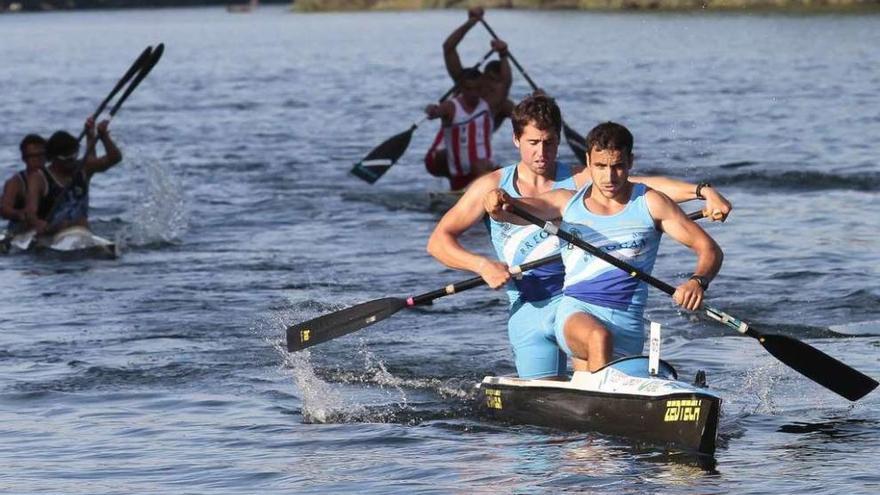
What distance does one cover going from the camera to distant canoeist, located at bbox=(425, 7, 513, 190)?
63.6 ft

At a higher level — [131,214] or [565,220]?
[565,220]

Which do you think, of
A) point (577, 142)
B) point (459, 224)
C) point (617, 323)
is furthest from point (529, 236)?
point (577, 142)

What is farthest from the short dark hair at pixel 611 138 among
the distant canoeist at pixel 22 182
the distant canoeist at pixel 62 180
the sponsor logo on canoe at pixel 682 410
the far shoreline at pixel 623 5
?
the far shoreline at pixel 623 5

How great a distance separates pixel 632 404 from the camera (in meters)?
9.38

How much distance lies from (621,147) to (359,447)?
8.20ft

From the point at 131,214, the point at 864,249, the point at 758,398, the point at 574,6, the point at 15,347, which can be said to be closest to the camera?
the point at 758,398

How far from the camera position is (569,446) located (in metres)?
9.74

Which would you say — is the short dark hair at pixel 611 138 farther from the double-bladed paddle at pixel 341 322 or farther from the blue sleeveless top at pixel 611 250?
the double-bladed paddle at pixel 341 322

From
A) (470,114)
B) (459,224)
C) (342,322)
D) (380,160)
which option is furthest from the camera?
(380,160)

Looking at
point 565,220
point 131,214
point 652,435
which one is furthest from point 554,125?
point 131,214

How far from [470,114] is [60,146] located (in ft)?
15.1

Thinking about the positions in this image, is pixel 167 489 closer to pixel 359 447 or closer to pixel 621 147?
pixel 359 447

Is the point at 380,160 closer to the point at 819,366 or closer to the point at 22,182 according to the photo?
the point at 22,182

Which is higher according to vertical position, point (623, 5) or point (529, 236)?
point (529, 236)
